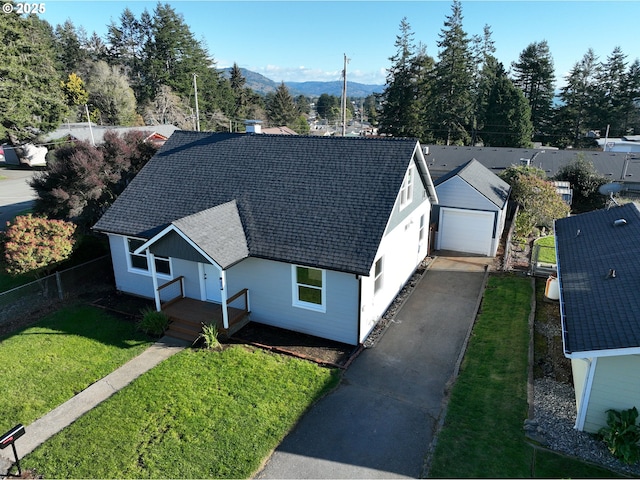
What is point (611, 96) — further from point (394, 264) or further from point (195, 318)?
point (195, 318)

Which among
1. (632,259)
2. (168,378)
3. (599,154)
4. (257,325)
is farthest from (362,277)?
(599,154)

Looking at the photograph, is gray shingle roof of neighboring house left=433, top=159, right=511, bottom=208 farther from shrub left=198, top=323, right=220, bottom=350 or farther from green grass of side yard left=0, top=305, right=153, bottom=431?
green grass of side yard left=0, top=305, right=153, bottom=431

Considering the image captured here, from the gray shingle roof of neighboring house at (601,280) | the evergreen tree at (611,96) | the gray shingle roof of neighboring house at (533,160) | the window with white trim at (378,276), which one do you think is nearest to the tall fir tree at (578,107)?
Result: the evergreen tree at (611,96)

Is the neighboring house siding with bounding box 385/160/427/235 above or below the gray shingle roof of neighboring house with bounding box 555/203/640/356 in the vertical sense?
above

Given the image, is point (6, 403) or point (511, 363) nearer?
point (6, 403)

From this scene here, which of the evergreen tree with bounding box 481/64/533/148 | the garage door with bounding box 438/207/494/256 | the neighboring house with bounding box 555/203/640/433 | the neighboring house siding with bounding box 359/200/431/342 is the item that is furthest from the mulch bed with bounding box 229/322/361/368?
the evergreen tree with bounding box 481/64/533/148

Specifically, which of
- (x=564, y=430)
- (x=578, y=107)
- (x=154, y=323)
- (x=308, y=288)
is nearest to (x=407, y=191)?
(x=308, y=288)

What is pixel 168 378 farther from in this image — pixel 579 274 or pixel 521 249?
pixel 521 249
